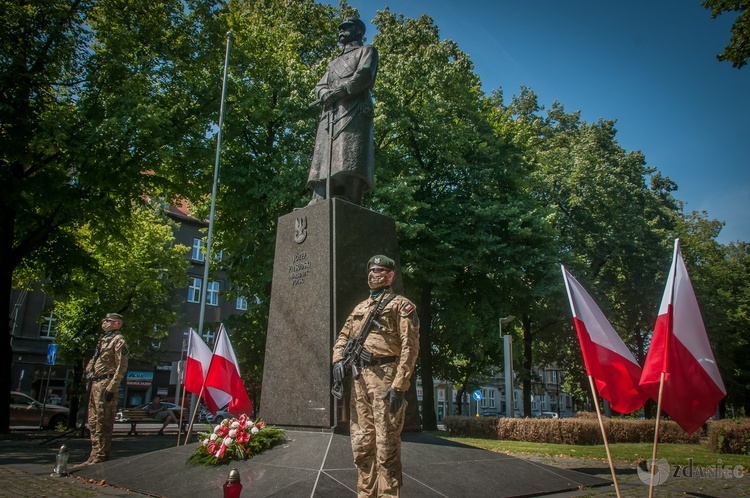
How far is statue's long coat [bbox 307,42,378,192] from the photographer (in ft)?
29.1

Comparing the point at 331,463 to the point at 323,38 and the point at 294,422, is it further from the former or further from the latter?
the point at 323,38

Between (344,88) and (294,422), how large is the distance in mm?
4957

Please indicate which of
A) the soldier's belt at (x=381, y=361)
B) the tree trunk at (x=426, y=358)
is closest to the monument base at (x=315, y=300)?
the soldier's belt at (x=381, y=361)

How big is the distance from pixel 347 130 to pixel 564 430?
1133cm

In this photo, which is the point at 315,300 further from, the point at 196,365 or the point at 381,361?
the point at 196,365

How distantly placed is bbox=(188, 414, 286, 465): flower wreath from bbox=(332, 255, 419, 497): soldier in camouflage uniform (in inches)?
74.9

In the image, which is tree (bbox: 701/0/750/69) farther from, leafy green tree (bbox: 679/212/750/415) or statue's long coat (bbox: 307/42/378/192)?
leafy green tree (bbox: 679/212/750/415)

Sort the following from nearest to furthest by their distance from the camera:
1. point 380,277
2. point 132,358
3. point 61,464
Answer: point 380,277 < point 61,464 < point 132,358

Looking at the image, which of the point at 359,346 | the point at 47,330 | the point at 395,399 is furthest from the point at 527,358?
the point at 47,330

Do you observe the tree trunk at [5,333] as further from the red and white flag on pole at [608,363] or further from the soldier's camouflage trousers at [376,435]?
the red and white flag on pole at [608,363]

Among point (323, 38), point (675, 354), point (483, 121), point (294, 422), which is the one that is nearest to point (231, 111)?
point (323, 38)

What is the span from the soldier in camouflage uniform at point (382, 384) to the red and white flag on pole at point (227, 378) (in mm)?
3522

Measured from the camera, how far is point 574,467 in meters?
10.0

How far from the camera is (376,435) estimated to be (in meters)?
4.98
